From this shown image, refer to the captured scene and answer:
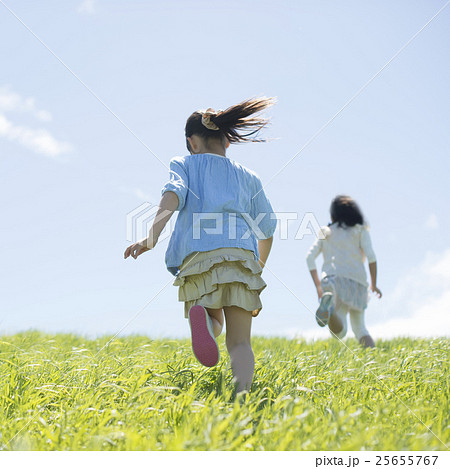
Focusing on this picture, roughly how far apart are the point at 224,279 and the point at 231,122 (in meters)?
1.08

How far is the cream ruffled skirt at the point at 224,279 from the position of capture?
254cm

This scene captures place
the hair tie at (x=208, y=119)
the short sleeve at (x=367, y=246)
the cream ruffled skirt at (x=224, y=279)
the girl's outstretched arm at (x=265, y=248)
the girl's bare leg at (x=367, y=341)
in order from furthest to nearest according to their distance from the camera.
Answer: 1. the short sleeve at (x=367, y=246)
2. the girl's bare leg at (x=367, y=341)
3. the girl's outstretched arm at (x=265, y=248)
4. the hair tie at (x=208, y=119)
5. the cream ruffled skirt at (x=224, y=279)

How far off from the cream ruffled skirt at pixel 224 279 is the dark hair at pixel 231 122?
0.83 meters

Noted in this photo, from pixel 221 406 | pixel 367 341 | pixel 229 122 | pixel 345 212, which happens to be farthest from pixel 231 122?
pixel 367 341

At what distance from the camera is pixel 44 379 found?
8.83 feet

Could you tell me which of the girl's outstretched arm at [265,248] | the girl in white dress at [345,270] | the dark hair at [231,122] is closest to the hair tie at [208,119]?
the dark hair at [231,122]

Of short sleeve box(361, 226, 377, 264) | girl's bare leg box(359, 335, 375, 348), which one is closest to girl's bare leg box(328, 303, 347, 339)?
girl's bare leg box(359, 335, 375, 348)

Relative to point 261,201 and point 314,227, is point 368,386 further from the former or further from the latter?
point 314,227

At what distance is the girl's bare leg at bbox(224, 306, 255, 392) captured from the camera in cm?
243

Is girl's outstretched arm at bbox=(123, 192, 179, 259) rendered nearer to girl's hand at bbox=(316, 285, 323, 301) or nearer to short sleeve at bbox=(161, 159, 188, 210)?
short sleeve at bbox=(161, 159, 188, 210)

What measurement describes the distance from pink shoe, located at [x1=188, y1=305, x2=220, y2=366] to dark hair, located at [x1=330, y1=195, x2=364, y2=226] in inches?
116

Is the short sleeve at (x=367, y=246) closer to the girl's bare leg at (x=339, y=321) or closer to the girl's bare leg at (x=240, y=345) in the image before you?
the girl's bare leg at (x=339, y=321)

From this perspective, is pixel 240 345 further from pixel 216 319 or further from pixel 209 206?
pixel 209 206

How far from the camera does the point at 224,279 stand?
2.53 m
